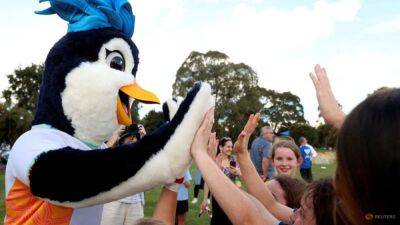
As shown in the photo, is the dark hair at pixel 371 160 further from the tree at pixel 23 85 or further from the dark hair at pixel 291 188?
the tree at pixel 23 85

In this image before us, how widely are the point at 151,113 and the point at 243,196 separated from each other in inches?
1957

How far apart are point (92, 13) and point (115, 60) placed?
0.29 m

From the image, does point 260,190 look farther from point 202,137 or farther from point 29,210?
point 29,210

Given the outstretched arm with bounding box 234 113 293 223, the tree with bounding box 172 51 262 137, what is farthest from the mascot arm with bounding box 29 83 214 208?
the tree with bounding box 172 51 262 137

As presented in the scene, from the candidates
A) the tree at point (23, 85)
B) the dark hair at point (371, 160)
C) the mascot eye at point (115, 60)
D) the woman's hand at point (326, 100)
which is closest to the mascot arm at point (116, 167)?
the mascot eye at point (115, 60)

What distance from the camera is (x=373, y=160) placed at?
3.69 ft

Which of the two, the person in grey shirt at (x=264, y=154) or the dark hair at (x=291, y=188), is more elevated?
the dark hair at (x=291, y=188)

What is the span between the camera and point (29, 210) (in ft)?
7.16

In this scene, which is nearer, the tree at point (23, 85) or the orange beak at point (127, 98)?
the orange beak at point (127, 98)

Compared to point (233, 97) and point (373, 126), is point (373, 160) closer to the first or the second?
point (373, 126)

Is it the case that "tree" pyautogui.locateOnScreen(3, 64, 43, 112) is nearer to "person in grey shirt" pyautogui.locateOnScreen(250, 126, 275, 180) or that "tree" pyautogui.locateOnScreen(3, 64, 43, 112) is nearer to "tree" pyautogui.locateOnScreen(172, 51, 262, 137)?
"tree" pyautogui.locateOnScreen(172, 51, 262, 137)

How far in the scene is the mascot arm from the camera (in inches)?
78.7

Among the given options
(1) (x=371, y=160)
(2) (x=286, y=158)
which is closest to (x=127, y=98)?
(1) (x=371, y=160)

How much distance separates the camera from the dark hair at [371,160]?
1.11 meters
